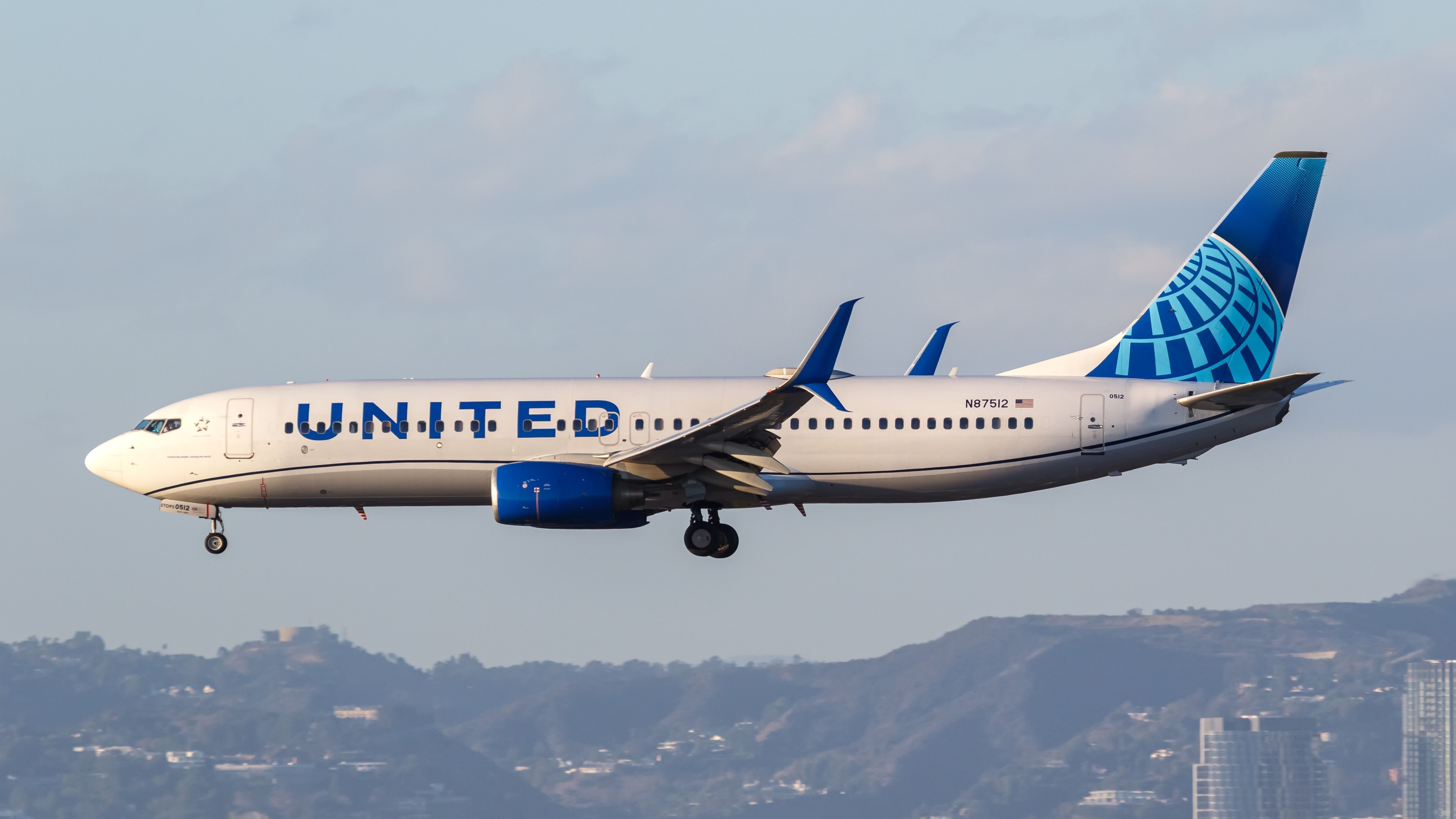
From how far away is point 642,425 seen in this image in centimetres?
3694

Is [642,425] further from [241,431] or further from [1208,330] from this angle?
[1208,330]

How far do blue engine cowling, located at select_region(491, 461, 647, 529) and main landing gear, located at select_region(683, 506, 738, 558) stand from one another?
7.10 feet

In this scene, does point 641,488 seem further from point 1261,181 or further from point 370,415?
point 1261,181

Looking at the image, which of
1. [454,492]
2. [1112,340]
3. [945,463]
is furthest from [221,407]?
[1112,340]

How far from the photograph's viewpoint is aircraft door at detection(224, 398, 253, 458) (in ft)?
126

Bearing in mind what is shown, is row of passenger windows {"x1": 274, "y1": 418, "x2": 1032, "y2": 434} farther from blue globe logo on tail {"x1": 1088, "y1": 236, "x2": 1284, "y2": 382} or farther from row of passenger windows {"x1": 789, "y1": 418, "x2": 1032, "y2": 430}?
blue globe logo on tail {"x1": 1088, "y1": 236, "x2": 1284, "y2": 382}

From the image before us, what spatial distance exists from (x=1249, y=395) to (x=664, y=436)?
1176 centimetres

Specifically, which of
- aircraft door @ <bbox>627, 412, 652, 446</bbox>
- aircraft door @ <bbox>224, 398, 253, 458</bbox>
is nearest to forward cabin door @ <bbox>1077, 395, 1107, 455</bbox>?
aircraft door @ <bbox>627, 412, 652, 446</bbox>

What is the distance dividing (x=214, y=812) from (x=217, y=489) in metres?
161

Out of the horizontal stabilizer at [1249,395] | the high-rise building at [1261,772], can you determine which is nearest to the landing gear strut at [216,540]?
the horizontal stabilizer at [1249,395]

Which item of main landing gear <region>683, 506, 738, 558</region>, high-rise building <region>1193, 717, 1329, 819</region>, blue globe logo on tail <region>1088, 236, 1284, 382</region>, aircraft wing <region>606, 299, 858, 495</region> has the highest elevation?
blue globe logo on tail <region>1088, 236, 1284, 382</region>

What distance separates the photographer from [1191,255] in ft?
130

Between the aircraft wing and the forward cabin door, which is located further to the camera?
the forward cabin door

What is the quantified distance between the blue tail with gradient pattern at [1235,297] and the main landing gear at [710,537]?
853 cm
